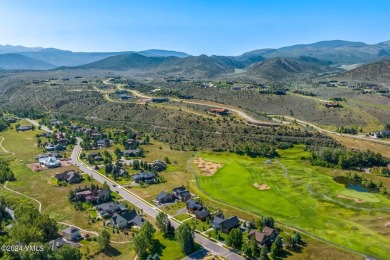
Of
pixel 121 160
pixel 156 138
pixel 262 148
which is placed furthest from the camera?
pixel 156 138

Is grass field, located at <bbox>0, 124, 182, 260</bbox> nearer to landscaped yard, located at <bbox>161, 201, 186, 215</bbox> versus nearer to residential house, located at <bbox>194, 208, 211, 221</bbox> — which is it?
residential house, located at <bbox>194, 208, 211, 221</bbox>

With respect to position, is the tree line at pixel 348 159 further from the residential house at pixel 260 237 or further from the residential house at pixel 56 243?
the residential house at pixel 56 243

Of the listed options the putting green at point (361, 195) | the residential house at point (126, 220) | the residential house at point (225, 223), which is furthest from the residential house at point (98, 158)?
the putting green at point (361, 195)

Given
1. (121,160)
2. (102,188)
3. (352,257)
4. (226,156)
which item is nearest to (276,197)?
(352,257)

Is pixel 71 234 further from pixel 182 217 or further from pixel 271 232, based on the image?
pixel 271 232

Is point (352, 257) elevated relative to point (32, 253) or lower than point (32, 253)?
lower

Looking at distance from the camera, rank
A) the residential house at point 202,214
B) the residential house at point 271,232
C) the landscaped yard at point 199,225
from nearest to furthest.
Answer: the residential house at point 271,232 → the landscaped yard at point 199,225 → the residential house at point 202,214

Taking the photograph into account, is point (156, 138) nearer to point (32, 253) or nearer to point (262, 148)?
point (262, 148)

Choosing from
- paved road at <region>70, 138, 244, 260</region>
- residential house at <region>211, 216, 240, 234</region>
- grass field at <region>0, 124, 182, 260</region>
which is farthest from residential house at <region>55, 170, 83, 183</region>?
residential house at <region>211, 216, 240, 234</region>
